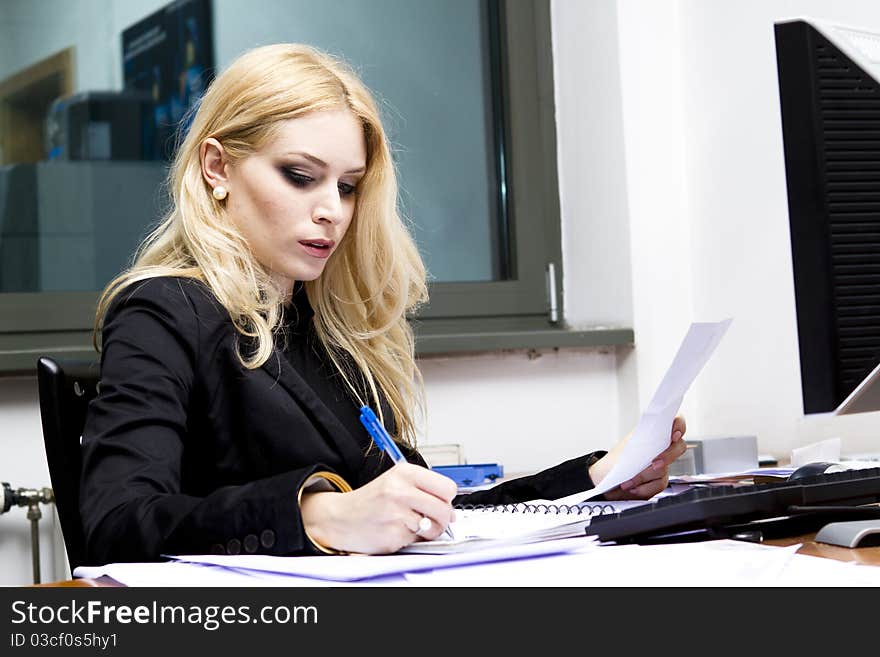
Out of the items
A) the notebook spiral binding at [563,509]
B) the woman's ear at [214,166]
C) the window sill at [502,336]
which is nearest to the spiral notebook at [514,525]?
the notebook spiral binding at [563,509]

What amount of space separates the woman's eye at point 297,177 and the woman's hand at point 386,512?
1.70 feet

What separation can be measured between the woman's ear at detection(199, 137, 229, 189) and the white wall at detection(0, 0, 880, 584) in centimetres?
86

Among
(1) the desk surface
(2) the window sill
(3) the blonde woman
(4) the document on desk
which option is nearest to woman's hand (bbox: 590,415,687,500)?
(3) the blonde woman

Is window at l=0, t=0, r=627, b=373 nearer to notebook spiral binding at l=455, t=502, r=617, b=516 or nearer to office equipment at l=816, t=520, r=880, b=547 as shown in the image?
notebook spiral binding at l=455, t=502, r=617, b=516

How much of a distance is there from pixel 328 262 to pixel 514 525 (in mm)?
618

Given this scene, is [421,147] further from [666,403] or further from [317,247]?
[666,403]

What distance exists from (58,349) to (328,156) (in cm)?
78

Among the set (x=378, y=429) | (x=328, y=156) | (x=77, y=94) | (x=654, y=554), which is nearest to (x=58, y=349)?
(x=77, y=94)

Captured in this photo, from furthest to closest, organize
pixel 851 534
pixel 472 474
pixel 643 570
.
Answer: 1. pixel 472 474
2. pixel 851 534
3. pixel 643 570

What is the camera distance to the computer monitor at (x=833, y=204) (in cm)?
102

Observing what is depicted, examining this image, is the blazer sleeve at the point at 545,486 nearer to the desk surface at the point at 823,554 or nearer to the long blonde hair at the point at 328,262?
the long blonde hair at the point at 328,262

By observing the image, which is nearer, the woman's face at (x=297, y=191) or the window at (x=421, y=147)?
the woman's face at (x=297, y=191)

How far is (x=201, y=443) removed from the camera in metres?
Answer: 1.13

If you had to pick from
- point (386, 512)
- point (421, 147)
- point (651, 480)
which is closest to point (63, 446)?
point (386, 512)
